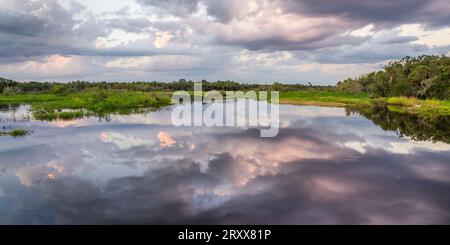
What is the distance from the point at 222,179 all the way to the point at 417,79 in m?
47.5

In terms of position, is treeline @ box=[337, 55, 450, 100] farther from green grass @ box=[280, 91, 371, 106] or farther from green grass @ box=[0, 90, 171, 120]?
green grass @ box=[0, 90, 171, 120]

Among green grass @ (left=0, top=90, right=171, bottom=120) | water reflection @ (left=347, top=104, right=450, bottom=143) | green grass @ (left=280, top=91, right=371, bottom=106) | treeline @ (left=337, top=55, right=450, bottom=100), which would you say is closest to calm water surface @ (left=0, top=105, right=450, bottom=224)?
water reflection @ (left=347, top=104, right=450, bottom=143)

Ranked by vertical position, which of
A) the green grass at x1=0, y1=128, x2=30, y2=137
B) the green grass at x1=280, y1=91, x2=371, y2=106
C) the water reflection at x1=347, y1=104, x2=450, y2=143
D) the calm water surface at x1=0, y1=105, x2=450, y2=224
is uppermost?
the green grass at x1=280, y1=91, x2=371, y2=106

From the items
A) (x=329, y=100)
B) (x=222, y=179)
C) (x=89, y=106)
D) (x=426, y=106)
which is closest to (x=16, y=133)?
(x=222, y=179)

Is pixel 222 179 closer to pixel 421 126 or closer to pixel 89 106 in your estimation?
pixel 421 126

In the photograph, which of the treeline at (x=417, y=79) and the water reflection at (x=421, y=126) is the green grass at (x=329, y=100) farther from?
the water reflection at (x=421, y=126)

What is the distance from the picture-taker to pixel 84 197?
11.3 metres

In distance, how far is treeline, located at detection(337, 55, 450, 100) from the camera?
4741 cm

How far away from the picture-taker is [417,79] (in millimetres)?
52094

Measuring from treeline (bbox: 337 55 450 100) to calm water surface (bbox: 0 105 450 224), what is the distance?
2912 cm

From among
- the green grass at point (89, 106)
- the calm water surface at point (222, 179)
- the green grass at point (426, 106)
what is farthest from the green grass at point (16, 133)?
the green grass at point (426, 106)

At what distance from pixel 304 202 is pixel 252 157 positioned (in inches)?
255

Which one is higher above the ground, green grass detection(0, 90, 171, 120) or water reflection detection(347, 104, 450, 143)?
green grass detection(0, 90, 171, 120)
